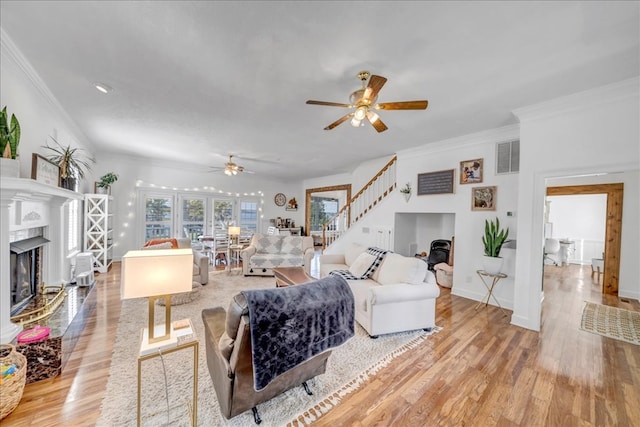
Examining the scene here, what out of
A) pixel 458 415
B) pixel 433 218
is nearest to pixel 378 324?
pixel 458 415

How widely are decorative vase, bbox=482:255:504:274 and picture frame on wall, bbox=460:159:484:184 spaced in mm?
1337

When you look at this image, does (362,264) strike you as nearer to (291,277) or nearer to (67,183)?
(291,277)

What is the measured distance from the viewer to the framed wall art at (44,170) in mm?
2748

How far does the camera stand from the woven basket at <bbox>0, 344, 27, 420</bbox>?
5.39ft

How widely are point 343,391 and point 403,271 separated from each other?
5.17ft

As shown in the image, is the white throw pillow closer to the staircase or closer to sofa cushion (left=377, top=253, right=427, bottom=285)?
sofa cushion (left=377, top=253, right=427, bottom=285)

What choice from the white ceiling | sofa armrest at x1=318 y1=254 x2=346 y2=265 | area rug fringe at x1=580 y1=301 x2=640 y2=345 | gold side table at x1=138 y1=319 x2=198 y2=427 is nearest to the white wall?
the white ceiling

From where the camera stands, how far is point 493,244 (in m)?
3.81

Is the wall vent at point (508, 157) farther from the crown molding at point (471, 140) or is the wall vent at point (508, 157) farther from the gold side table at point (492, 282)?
the gold side table at point (492, 282)

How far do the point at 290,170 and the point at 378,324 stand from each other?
19.2 feet

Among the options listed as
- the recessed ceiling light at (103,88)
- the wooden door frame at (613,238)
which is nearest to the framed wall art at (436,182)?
the wooden door frame at (613,238)

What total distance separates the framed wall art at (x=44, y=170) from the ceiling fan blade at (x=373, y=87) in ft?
12.2

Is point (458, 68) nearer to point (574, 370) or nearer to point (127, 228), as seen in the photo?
point (574, 370)

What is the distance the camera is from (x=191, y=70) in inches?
96.2
